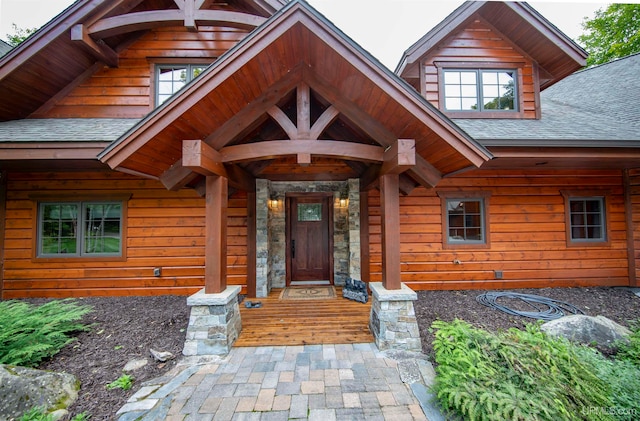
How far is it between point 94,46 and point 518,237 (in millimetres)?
9025

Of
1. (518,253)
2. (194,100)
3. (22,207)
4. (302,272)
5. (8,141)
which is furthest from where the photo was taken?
(302,272)

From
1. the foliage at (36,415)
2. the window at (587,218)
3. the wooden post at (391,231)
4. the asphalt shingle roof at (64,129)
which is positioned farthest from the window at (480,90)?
the foliage at (36,415)

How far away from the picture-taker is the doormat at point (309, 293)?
16.2ft

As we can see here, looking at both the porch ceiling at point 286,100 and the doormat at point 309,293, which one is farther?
the doormat at point 309,293

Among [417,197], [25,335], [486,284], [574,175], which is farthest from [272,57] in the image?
[574,175]

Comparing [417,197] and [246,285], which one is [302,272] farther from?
[417,197]

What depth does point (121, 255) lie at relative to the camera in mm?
5160

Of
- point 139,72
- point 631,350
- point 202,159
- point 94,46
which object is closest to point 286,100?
point 202,159

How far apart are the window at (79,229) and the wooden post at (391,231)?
512 centimetres

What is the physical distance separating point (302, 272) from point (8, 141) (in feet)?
17.5

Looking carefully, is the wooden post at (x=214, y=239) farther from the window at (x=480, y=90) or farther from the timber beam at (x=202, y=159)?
the window at (x=480, y=90)

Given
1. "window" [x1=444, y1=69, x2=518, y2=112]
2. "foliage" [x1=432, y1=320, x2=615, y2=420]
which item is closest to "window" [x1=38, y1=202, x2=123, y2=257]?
"foliage" [x1=432, y1=320, x2=615, y2=420]

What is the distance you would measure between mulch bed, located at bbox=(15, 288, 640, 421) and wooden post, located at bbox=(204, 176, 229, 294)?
0.92 m

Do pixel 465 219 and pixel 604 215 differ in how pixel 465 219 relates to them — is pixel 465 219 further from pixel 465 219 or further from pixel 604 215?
pixel 604 215
